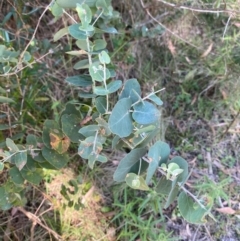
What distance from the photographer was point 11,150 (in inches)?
40.6

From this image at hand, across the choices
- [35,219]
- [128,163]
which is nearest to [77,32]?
[128,163]

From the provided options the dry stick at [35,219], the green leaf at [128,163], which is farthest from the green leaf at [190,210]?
the dry stick at [35,219]

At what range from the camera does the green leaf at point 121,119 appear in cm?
80

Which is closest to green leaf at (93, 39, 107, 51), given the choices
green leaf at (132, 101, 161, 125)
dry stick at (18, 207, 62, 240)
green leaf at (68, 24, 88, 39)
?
green leaf at (68, 24, 88, 39)

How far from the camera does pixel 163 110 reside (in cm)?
185

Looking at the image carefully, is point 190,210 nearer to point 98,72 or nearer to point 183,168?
point 183,168

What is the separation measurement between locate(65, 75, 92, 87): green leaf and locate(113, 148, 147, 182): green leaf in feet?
0.69

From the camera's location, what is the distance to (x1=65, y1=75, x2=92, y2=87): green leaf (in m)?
0.97

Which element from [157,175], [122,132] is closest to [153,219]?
[157,175]

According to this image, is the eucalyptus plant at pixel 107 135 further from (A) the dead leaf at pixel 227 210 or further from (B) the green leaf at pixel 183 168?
(A) the dead leaf at pixel 227 210

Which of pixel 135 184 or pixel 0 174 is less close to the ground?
pixel 135 184

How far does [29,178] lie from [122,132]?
422 mm

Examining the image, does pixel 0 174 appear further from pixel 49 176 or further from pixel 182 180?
pixel 182 180

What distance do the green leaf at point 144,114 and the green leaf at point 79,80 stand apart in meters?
0.19
